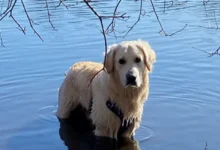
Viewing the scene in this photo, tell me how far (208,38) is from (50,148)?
275 inches

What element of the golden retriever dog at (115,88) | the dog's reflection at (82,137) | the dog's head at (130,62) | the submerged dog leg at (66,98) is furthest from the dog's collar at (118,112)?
the submerged dog leg at (66,98)

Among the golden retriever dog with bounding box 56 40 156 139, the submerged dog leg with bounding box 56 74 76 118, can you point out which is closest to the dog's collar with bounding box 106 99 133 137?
the golden retriever dog with bounding box 56 40 156 139

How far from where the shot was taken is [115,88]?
6793 millimetres

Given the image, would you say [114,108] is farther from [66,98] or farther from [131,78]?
[66,98]

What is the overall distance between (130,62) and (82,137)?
1.96 m

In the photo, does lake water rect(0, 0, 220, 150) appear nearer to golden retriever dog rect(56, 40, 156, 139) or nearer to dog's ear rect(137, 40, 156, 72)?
golden retriever dog rect(56, 40, 156, 139)

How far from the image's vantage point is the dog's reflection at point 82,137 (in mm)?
7270

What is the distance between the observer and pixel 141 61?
254 inches

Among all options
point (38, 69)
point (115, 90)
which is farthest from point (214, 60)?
point (115, 90)

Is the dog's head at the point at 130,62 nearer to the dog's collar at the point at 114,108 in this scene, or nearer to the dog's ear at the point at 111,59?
the dog's ear at the point at 111,59

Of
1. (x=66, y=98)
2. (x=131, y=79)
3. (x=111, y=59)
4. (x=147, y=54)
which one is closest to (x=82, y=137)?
(x=66, y=98)

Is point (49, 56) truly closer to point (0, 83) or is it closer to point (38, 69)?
point (38, 69)

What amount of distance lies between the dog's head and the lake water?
829 mm

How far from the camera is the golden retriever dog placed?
643 centimetres
